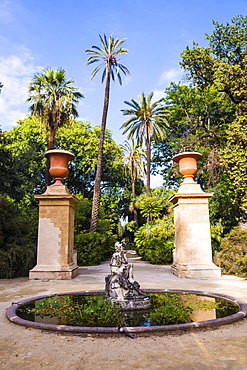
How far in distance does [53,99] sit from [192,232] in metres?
13.1

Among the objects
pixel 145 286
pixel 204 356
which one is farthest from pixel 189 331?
pixel 145 286

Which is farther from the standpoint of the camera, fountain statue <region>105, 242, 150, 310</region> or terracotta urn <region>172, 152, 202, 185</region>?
terracotta urn <region>172, 152, 202, 185</region>

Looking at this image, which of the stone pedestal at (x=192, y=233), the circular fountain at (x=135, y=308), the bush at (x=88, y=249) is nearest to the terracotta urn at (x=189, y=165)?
the stone pedestal at (x=192, y=233)

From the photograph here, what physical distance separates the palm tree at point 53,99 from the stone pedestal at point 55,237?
8.84m

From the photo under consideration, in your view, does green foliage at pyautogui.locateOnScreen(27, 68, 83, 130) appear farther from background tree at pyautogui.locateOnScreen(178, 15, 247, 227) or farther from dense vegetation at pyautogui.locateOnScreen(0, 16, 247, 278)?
background tree at pyautogui.locateOnScreen(178, 15, 247, 227)

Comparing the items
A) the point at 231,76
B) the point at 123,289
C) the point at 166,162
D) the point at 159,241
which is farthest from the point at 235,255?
Result: the point at 166,162

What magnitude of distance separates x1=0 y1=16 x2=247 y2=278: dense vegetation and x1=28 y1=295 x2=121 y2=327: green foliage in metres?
5.24

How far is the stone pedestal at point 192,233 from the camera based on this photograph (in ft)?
33.0

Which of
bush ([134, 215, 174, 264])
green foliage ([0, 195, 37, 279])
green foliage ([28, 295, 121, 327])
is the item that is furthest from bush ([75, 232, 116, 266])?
green foliage ([28, 295, 121, 327])

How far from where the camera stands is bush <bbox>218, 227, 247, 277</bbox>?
34.2ft

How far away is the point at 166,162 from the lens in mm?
27453

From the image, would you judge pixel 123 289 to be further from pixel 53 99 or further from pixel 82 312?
pixel 53 99

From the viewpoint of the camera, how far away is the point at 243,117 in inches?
601

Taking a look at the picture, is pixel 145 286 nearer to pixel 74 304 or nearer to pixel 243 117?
pixel 74 304
